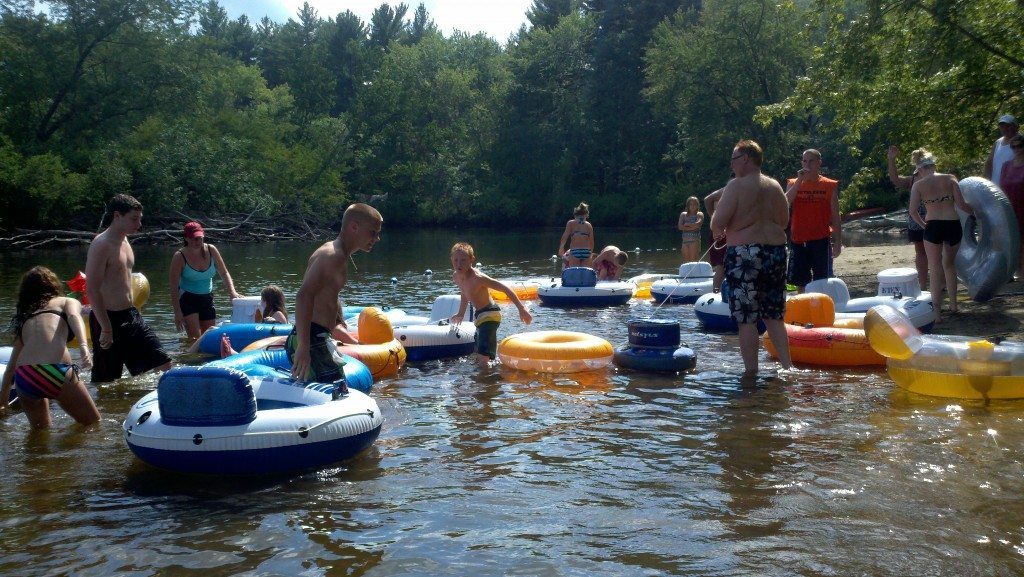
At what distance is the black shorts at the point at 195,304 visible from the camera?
9.00 meters

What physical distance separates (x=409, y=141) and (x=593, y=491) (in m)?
46.1

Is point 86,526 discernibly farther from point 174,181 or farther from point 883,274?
point 174,181

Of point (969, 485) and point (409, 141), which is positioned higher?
point (409, 141)

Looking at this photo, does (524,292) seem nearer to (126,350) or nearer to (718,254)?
(718,254)

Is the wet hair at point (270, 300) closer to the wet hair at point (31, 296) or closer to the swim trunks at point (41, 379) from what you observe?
the wet hair at point (31, 296)

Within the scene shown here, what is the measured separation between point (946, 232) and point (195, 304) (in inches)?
302

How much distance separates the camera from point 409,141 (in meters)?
49.3

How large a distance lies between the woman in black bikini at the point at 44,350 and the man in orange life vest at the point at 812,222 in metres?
6.69

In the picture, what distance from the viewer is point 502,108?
162 ft

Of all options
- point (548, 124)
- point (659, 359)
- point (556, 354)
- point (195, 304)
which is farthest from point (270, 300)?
point (548, 124)

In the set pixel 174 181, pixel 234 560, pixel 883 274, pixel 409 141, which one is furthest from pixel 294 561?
pixel 409 141

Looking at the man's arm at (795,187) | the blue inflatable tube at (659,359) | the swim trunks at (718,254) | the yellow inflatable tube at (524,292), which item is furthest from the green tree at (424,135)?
the blue inflatable tube at (659,359)

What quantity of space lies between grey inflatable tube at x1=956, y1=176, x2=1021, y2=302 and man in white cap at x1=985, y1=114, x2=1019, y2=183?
68cm

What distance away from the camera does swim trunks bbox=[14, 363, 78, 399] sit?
561 cm
